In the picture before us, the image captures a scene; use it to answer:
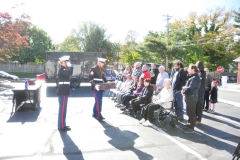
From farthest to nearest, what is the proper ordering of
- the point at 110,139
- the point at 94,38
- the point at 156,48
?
the point at 94,38 < the point at 156,48 < the point at 110,139

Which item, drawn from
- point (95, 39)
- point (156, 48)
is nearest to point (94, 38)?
point (95, 39)

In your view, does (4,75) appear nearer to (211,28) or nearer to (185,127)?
(185,127)

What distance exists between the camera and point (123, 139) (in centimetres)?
541

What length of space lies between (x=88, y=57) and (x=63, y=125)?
10.7 meters

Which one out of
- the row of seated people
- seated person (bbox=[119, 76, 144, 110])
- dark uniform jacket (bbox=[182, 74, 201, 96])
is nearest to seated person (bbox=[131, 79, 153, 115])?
the row of seated people

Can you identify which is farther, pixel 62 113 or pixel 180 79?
pixel 180 79

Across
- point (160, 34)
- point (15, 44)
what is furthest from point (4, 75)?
point (160, 34)

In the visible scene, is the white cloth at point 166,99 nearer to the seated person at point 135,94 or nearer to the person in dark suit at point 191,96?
the person in dark suit at point 191,96

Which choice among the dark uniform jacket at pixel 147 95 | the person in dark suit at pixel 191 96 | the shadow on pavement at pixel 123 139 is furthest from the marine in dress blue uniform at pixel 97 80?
the person in dark suit at pixel 191 96

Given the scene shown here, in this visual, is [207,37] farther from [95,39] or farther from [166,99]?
[166,99]

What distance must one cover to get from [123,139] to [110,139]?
314mm

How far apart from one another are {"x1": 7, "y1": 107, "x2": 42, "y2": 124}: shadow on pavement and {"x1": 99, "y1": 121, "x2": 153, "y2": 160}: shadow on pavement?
2458 mm

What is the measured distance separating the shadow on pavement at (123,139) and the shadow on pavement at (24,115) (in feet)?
8.07

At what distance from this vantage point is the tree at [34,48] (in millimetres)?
42366
